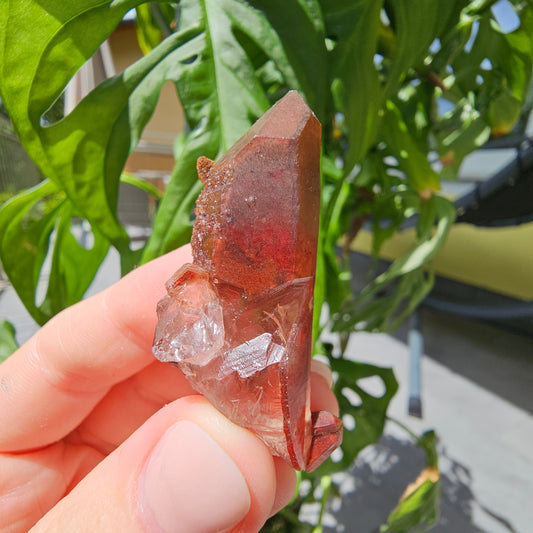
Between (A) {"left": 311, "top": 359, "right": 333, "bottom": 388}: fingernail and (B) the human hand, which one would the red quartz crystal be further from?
(A) {"left": 311, "top": 359, "right": 333, "bottom": 388}: fingernail

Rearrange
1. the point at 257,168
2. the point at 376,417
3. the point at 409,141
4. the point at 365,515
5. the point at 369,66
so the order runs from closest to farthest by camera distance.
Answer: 1. the point at 257,168
2. the point at 369,66
3. the point at 409,141
4. the point at 376,417
5. the point at 365,515

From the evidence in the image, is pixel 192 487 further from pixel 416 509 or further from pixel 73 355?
pixel 416 509

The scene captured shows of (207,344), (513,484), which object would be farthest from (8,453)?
(513,484)

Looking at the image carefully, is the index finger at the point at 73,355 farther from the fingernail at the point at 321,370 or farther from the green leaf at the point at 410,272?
the green leaf at the point at 410,272

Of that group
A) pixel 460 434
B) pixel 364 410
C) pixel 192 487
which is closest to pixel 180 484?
pixel 192 487

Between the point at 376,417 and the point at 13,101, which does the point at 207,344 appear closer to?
the point at 13,101

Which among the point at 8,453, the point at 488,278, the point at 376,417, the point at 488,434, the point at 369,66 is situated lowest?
the point at 488,278
